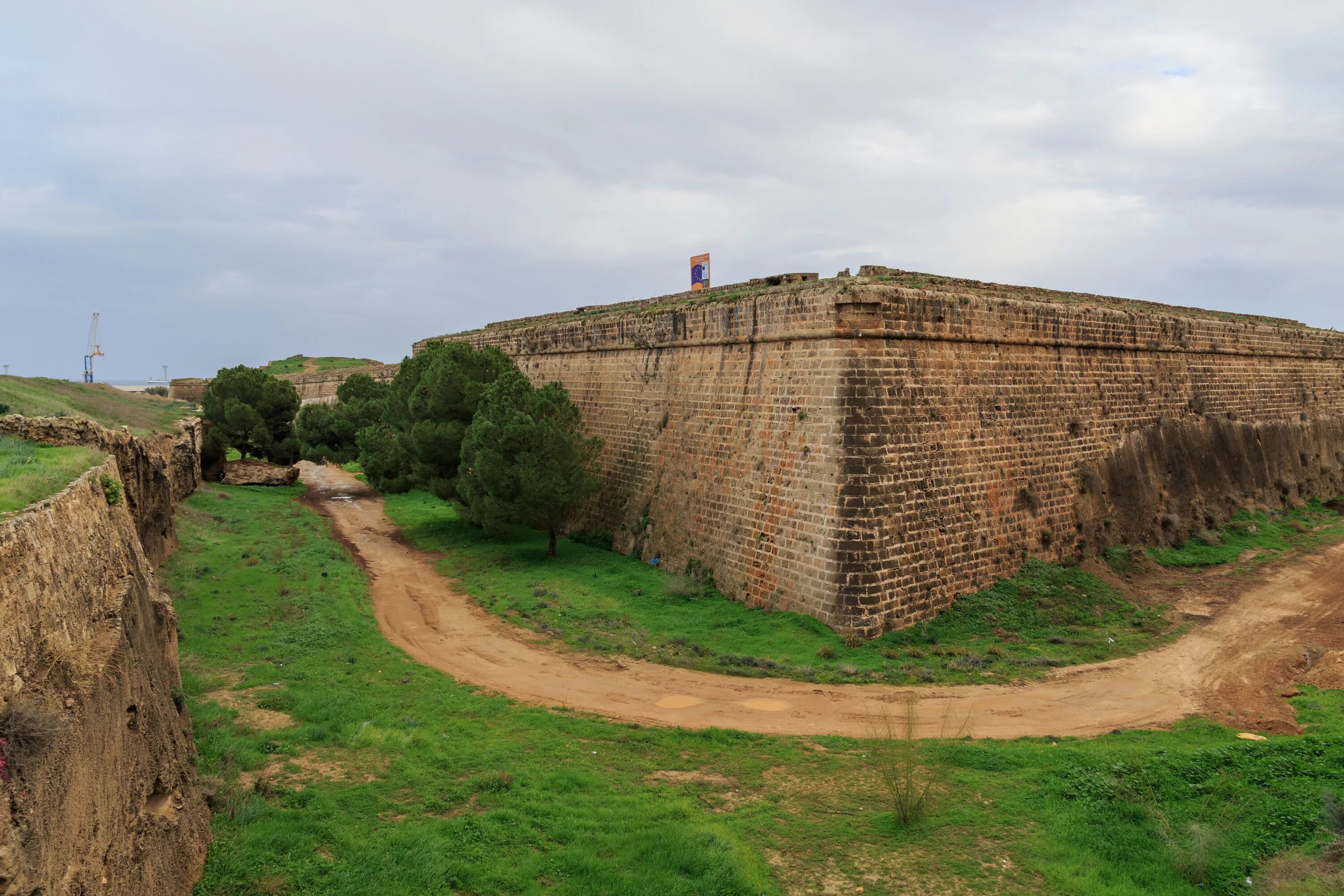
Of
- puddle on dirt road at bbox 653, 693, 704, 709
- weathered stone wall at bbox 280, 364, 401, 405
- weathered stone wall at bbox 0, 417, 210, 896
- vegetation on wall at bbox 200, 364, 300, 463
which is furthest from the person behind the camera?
weathered stone wall at bbox 280, 364, 401, 405

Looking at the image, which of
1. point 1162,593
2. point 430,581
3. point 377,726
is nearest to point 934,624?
point 1162,593

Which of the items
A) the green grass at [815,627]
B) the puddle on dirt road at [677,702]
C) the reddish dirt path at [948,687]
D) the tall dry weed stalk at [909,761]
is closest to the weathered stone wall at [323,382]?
the green grass at [815,627]

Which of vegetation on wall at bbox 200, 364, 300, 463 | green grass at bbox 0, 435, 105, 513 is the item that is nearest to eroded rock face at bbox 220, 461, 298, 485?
vegetation on wall at bbox 200, 364, 300, 463

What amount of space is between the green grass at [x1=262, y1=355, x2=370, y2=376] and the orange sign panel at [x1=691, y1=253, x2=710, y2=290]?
37105 mm

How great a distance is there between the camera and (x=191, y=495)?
23.0m

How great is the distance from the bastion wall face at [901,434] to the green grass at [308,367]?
131 feet

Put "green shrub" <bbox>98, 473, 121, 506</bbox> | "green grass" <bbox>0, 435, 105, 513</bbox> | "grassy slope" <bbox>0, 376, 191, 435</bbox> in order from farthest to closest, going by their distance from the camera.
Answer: "grassy slope" <bbox>0, 376, 191, 435</bbox>, "green shrub" <bbox>98, 473, 121, 506</bbox>, "green grass" <bbox>0, 435, 105, 513</bbox>

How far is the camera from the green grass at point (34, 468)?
5832 mm

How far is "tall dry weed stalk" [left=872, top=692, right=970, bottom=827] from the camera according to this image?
23.1 feet

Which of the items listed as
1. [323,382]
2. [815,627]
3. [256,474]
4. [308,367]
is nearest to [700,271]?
[815,627]

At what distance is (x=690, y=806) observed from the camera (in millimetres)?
7395

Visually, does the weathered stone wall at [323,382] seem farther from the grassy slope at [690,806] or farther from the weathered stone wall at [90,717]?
the weathered stone wall at [90,717]

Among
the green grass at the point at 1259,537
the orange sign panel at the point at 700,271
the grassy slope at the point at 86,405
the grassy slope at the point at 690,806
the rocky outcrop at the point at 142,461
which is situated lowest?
the grassy slope at the point at 690,806

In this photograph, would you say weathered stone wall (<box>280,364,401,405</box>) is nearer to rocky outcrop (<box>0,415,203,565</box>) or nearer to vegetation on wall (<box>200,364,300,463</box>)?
vegetation on wall (<box>200,364,300,463</box>)
